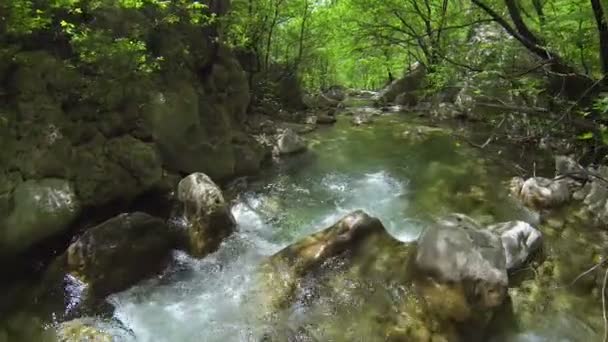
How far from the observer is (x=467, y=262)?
5.56 m

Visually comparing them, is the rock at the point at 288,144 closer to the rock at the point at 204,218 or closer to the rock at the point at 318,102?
the rock at the point at 204,218

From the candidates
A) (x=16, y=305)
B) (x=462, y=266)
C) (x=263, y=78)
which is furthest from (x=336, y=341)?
(x=263, y=78)

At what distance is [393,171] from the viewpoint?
A: 43.7 feet

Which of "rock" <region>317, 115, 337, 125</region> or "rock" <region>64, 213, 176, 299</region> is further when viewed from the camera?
"rock" <region>317, 115, 337, 125</region>

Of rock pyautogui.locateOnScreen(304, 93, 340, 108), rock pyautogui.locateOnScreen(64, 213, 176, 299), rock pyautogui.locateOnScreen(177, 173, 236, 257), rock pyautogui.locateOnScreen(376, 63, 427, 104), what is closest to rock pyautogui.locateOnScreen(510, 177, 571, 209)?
rock pyautogui.locateOnScreen(177, 173, 236, 257)

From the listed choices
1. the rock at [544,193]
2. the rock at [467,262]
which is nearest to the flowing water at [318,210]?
the rock at [544,193]

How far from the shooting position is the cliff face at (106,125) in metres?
7.07

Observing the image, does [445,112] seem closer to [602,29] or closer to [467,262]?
[602,29]

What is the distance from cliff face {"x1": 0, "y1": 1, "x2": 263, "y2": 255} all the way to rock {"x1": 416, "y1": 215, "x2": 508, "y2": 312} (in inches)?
247

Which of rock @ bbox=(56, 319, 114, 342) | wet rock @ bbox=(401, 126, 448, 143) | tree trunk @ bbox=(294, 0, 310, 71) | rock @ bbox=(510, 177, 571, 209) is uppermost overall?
tree trunk @ bbox=(294, 0, 310, 71)

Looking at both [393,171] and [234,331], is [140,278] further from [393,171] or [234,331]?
[393,171]

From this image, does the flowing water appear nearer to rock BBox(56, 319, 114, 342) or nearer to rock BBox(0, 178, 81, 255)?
rock BBox(56, 319, 114, 342)

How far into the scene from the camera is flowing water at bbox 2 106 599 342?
19.9 ft

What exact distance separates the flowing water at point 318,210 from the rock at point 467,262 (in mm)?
928
